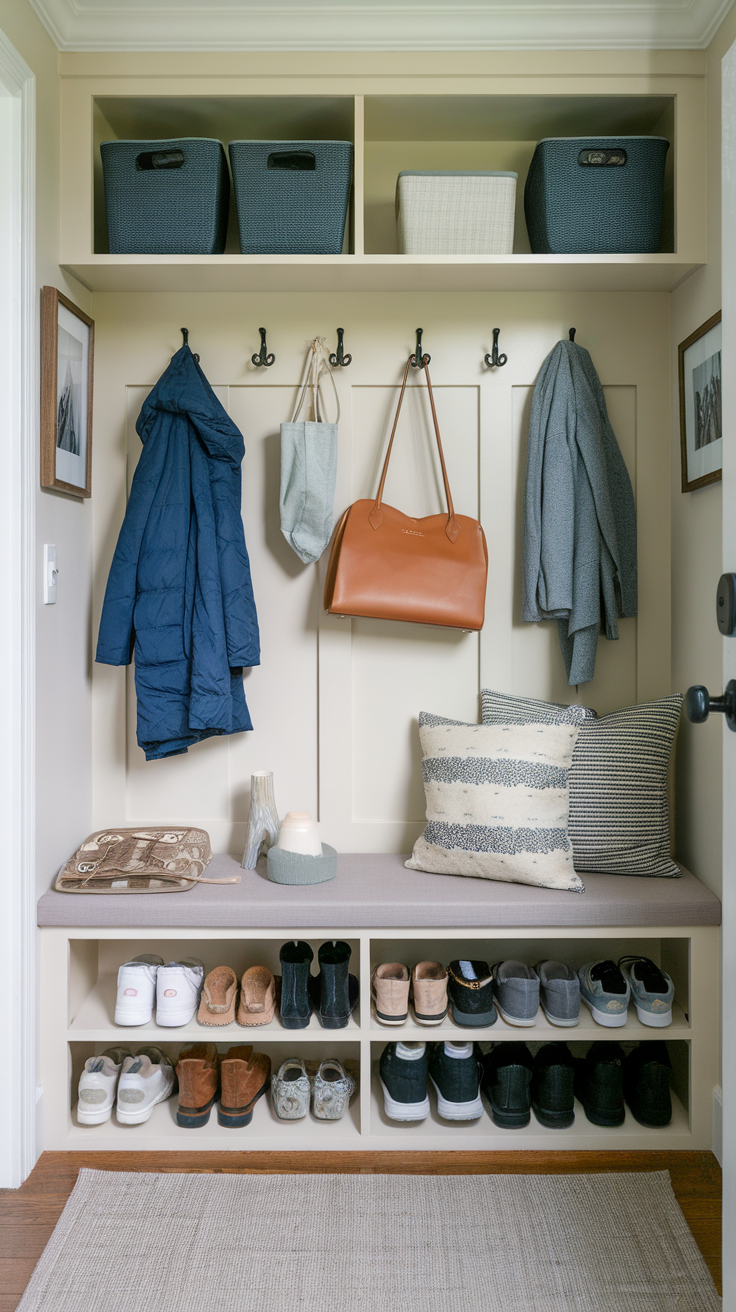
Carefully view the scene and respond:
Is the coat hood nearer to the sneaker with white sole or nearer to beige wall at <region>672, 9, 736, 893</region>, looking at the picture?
beige wall at <region>672, 9, 736, 893</region>

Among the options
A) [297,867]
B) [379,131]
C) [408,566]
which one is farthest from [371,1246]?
[379,131]

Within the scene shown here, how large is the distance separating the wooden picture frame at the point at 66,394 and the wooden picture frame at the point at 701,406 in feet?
4.59

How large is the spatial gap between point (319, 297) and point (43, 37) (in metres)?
0.78

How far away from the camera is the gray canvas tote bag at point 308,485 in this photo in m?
2.02

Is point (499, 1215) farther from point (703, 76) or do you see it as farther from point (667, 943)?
point (703, 76)

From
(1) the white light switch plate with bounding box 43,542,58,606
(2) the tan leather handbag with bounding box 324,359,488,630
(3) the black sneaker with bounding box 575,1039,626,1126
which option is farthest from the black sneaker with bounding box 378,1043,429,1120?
(1) the white light switch plate with bounding box 43,542,58,606

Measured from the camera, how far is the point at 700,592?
196cm

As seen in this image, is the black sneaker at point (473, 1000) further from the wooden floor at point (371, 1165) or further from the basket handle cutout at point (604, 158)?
the basket handle cutout at point (604, 158)

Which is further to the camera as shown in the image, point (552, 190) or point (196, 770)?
point (196, 770)

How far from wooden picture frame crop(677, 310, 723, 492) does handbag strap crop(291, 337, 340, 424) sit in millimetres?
840

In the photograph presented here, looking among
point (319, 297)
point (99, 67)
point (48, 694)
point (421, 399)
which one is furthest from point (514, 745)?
point (99, 67)

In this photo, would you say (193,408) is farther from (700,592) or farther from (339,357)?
(700,592)

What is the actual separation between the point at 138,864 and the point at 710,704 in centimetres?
132

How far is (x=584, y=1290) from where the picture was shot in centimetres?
144
